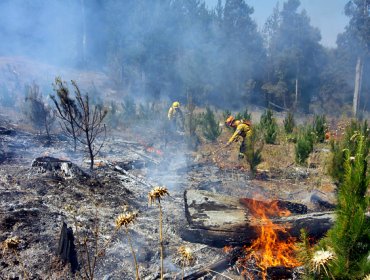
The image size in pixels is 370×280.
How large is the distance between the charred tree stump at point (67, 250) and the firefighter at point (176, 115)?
1019cm

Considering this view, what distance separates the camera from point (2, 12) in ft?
79.8

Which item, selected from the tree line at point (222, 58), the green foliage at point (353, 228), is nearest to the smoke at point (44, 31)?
the tree line at point (222, 58)

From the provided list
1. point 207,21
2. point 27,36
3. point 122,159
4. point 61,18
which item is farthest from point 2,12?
point 122,159

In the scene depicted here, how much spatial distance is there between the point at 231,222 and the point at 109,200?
265cm

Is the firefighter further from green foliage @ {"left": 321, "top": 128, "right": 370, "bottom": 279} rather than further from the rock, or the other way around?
green foliage @ {"left": 321, "top": 128, "right": 370, "bottom": 279}

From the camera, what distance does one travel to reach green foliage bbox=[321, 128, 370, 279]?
1.98 meters

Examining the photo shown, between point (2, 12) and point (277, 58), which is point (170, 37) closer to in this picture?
point (277, 58)

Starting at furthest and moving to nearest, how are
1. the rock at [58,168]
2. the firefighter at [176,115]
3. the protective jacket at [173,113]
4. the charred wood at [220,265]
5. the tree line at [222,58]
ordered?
the tree line at [222,58] → the protective jacket at [173,113] → the firefighter at [176,115] → the rock at [58,168] → the charred wood at [220,265]

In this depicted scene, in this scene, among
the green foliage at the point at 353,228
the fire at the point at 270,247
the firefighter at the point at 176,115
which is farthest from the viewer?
the firefighter at the point at 176,115

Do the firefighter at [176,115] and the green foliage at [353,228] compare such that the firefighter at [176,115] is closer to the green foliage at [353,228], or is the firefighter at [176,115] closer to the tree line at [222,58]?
the green foliage at [353,228]

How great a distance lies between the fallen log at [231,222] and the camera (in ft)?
13.6

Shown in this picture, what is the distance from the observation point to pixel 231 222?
428cm

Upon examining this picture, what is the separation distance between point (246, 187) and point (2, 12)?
2606 cm

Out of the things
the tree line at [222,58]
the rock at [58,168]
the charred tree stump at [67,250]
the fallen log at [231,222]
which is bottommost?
the charred tree stump at [67,250]
